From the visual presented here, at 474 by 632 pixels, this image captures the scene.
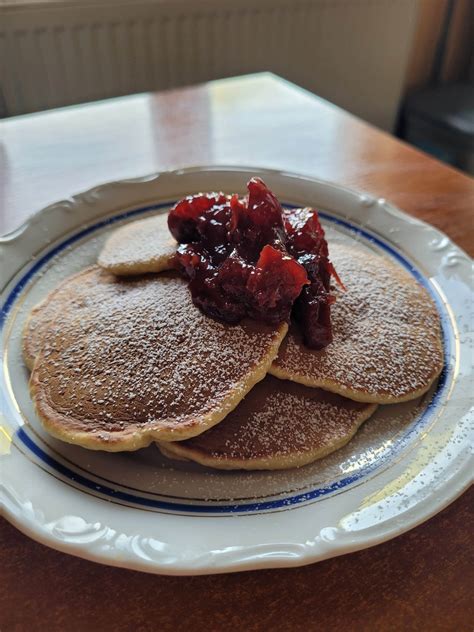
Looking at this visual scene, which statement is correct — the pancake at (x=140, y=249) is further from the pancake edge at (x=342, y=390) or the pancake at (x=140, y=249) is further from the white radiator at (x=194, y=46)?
the white radiator at (x=194, y=46)

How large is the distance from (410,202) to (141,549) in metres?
1.23

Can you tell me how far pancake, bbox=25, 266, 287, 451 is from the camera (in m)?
0.83

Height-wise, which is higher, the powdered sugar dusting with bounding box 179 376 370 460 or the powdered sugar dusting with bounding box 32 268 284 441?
the powdered sugar dusting with bounding box 32 268 284 441

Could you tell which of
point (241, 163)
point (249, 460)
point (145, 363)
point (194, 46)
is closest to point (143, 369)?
point (145, 363)

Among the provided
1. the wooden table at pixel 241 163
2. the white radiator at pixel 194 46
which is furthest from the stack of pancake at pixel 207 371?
the white radiator at pixel 194 46

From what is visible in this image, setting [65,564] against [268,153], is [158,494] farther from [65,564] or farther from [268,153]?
[268,153]

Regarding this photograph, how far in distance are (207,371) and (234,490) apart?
0.61 feet

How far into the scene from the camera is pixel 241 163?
5.72 feet

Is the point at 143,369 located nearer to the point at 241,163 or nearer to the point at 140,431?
the point at 140,431

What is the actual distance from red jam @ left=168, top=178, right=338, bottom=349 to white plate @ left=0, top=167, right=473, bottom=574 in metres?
0.22

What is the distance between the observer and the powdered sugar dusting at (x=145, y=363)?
844 mm

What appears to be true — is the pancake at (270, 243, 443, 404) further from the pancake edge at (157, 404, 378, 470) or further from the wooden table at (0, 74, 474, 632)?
the wooden table at (0, 74, 474, 632)

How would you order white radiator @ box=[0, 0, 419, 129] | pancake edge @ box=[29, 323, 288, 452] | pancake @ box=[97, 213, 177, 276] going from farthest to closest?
white radiator @ box=[0, 0, 419, 129] < pancake @ box=[97, 213, 177, 276] < pancake edge @ box=[29, 323, 288, 452]

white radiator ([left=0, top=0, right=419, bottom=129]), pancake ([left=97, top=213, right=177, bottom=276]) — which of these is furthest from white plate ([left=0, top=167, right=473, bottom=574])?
white radiator ([left=0, top=0, right=419, bottom=129])
